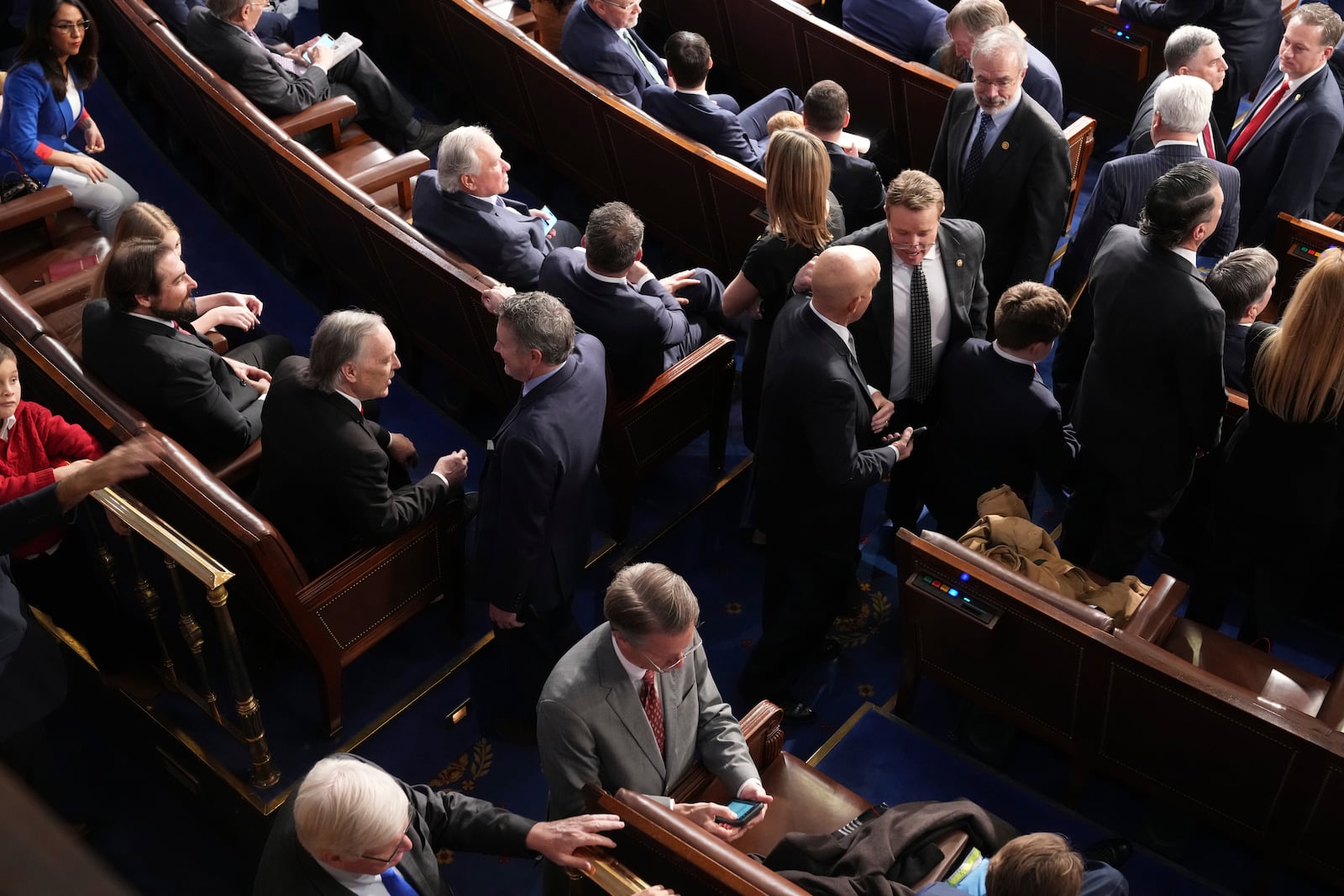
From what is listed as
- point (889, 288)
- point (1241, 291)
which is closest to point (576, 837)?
point (889, 288)

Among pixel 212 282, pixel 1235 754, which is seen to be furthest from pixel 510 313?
pixel 212 282

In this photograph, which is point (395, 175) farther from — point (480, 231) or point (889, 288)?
point (889, 288)

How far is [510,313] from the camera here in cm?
309

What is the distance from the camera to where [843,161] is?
4.39 meters

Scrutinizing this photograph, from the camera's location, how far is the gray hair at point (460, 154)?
3.89 metres

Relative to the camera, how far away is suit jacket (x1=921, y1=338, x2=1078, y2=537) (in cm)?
332

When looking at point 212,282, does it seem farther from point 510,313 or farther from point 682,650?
point 682,650

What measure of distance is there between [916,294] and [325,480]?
70.0 inches

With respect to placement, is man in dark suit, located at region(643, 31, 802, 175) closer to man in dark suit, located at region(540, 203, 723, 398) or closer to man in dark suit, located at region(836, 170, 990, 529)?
man in dark suit, located at region(540, 203, 723, 398)

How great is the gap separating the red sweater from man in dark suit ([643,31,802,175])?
8.42 ft

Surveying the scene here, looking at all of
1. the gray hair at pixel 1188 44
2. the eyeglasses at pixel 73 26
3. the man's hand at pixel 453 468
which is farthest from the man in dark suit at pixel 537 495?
the gray hair at pixel 1188 44

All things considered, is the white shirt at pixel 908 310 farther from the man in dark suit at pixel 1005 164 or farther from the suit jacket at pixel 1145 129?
the suit jacket at pixel 1145 129

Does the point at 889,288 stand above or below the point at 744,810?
above

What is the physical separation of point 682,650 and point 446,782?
3.91 feet
